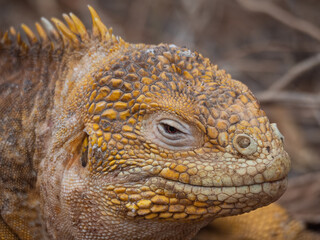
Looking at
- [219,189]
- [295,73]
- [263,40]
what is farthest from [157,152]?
[263,40]

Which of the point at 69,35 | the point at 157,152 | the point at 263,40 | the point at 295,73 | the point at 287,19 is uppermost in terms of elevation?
the point at 263,40

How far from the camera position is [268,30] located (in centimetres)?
1362

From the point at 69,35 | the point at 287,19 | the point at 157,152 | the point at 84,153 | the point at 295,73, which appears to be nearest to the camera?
the point at 157,152

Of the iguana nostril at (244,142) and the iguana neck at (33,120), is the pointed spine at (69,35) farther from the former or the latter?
the iguana nostril at (244,142)

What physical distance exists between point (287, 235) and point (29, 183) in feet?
10.9

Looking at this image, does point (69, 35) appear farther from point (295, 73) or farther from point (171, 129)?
point (295, 73)

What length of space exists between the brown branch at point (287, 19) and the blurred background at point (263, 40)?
0.02 meters

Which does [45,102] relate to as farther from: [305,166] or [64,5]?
[64,5]

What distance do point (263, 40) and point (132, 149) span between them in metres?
10.9

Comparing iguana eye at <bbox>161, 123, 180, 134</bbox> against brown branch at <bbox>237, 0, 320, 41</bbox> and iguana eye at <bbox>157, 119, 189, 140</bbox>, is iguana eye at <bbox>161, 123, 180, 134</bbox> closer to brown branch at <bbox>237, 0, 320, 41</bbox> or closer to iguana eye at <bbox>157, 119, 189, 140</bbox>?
iguana eye at <bbox>157, 119, 189, 140</bbox>

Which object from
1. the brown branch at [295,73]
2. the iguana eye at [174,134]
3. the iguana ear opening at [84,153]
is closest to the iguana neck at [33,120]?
the iguana ear opening at [84,153]

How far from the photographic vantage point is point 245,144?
316cm

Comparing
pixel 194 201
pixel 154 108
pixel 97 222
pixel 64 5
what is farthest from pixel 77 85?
pixel 64 5

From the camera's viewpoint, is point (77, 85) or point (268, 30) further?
point (268, 30)
